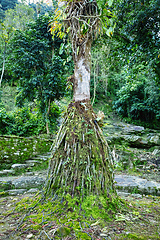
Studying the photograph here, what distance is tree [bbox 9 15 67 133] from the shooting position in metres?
7.05

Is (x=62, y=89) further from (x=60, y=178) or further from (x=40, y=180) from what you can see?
(x=60, y=178)

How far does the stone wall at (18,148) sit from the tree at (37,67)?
1.66 metres

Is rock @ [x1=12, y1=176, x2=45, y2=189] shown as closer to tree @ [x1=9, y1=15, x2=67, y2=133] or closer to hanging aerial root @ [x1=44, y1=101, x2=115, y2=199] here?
hanging aerial root @ [x1=44, y1=101, x2=115, y2=199]

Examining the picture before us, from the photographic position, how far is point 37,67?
7699mm

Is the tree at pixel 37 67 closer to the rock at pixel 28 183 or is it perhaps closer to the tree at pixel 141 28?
the tree at pixel 141 28

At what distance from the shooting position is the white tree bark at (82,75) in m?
2.17

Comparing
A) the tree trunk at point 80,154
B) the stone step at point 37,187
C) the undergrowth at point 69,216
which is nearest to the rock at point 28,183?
the stone step at point 37,187

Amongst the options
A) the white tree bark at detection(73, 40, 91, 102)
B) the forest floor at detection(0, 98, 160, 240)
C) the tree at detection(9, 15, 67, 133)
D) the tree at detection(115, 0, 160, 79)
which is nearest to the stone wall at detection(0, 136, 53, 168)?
the tree at detection(9, 15, 67, 133)

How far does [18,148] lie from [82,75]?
4202 millimetres

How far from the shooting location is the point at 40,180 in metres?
3.98

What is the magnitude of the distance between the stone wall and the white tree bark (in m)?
3.91

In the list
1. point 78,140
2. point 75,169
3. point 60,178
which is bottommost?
point 60,178

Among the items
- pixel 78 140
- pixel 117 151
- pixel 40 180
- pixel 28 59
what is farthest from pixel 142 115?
pixel 78 140

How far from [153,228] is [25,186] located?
122 inches
